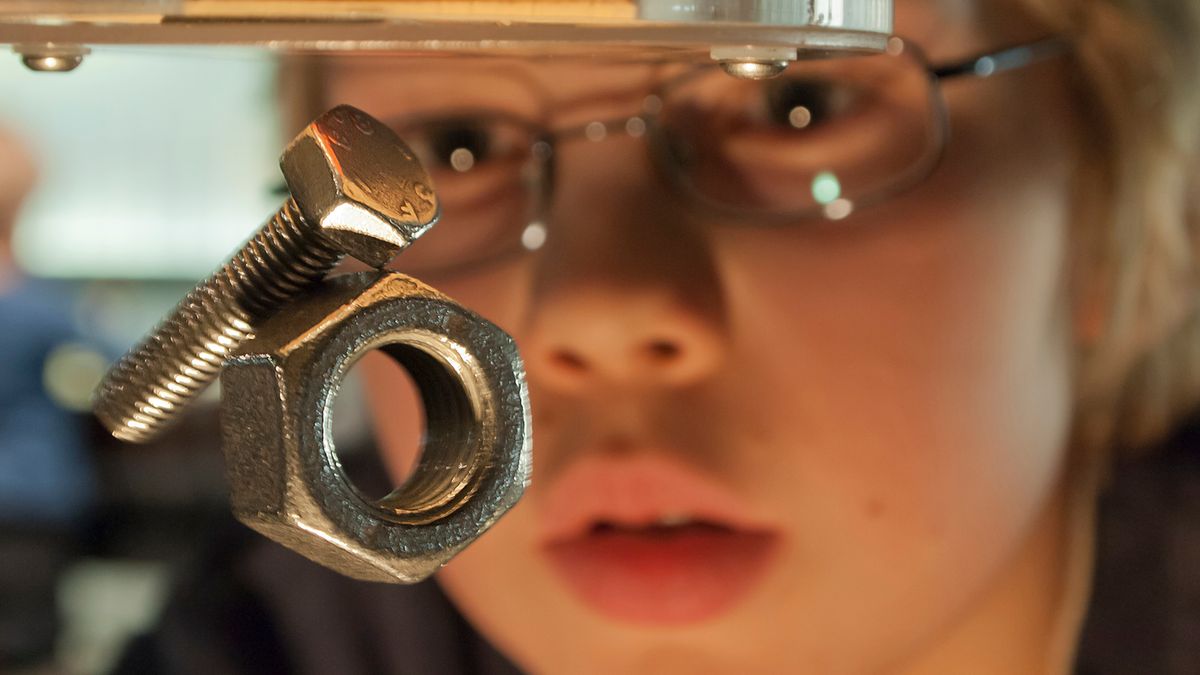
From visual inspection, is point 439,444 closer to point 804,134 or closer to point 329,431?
point 329,431

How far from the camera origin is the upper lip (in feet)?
1.61

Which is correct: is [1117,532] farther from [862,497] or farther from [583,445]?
[583,445]

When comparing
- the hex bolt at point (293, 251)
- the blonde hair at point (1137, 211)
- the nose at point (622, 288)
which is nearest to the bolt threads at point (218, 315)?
the hex bolt at point (293, 251)

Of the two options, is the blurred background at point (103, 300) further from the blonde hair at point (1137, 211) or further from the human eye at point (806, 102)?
the blonde hair at point (1137, 211)

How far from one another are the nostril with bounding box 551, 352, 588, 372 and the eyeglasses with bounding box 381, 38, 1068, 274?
45mm

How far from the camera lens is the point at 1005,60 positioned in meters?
0.49

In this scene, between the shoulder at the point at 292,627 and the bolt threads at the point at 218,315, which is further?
the shoulder at the point at 292,627

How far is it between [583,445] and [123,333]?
21cm

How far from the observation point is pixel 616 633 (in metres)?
0.52

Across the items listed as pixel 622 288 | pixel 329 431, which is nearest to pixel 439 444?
pixel 329 431

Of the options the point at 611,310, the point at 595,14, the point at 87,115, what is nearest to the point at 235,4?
the point at 595,14

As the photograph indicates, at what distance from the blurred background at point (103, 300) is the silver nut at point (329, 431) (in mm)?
309

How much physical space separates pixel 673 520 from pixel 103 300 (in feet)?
0.87

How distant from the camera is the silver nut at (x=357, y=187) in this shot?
230mm
